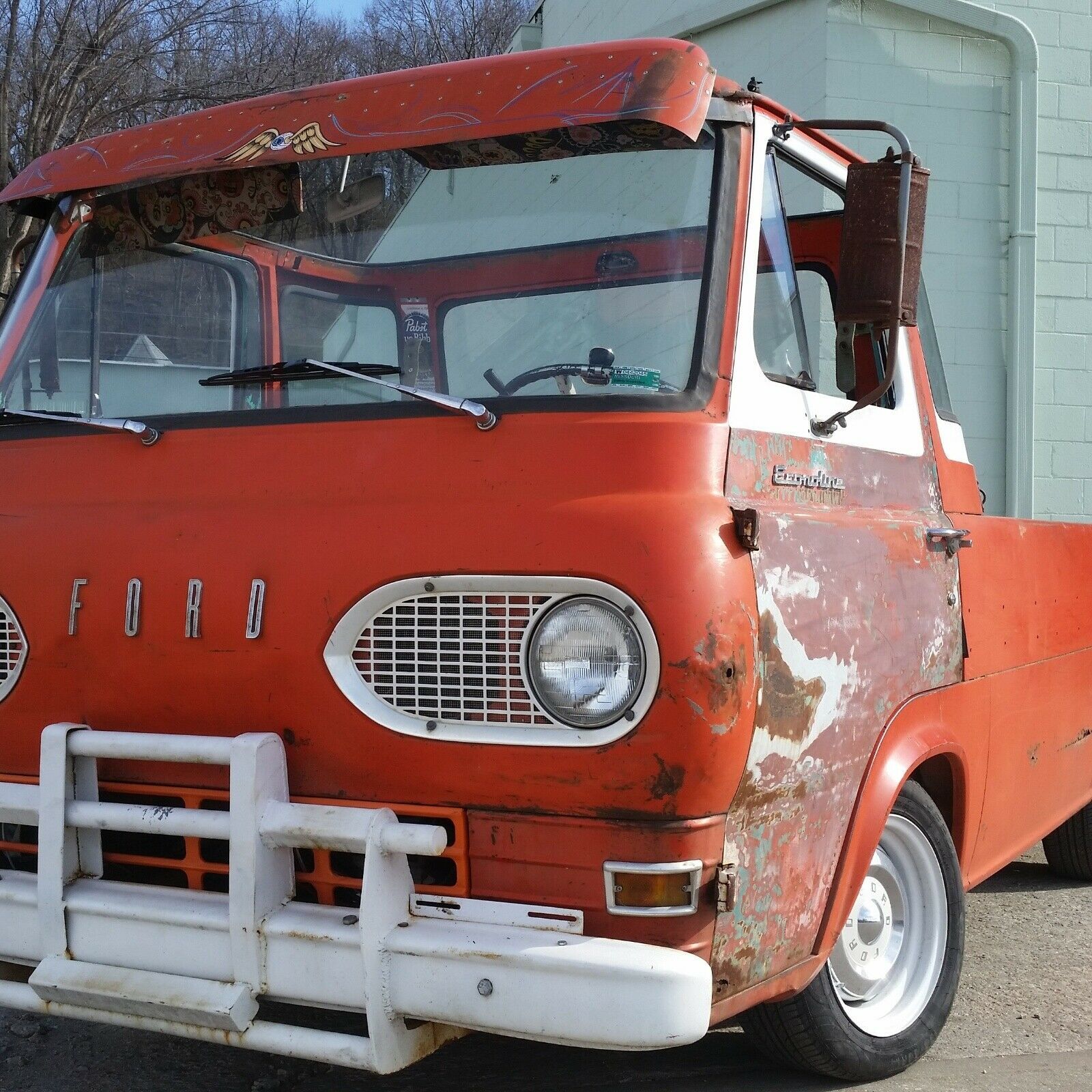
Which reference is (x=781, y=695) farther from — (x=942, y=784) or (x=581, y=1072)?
(x=581, y=1072)

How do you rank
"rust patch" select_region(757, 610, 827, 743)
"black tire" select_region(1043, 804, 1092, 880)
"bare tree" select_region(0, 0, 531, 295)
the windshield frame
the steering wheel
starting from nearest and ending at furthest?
"rust patch" select_region(757, 610, 827, 743)
the windshield frame
the steering wheel
"black tire" select_region(1043, 804, 1092, 880)
"bare tree" select_region(0, 0, 531, 295)

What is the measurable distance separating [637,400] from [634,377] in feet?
0.49

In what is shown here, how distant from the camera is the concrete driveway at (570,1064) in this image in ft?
10.6

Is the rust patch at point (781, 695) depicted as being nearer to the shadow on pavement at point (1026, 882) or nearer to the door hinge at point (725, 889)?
the door hinge at point (725, 889)

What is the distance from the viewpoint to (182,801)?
2746mm

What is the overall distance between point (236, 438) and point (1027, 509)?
702cm

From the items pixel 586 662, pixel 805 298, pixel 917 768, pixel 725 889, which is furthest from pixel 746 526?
pixel 917 768

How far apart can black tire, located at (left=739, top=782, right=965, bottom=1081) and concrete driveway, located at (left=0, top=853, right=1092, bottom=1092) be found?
3.4 inches

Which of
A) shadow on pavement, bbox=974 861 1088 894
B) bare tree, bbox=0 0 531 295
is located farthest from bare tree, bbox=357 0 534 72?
shadow on pavement, bbox=974 861 1088 894

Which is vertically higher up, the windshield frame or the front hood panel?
the windshield frame

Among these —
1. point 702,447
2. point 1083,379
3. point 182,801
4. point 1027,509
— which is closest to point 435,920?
point 182,801

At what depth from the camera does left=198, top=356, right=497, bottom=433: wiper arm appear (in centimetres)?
268

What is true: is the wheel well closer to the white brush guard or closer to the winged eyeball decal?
the white brush guard

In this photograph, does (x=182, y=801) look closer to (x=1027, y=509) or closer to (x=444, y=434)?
(x=444, y=434)
